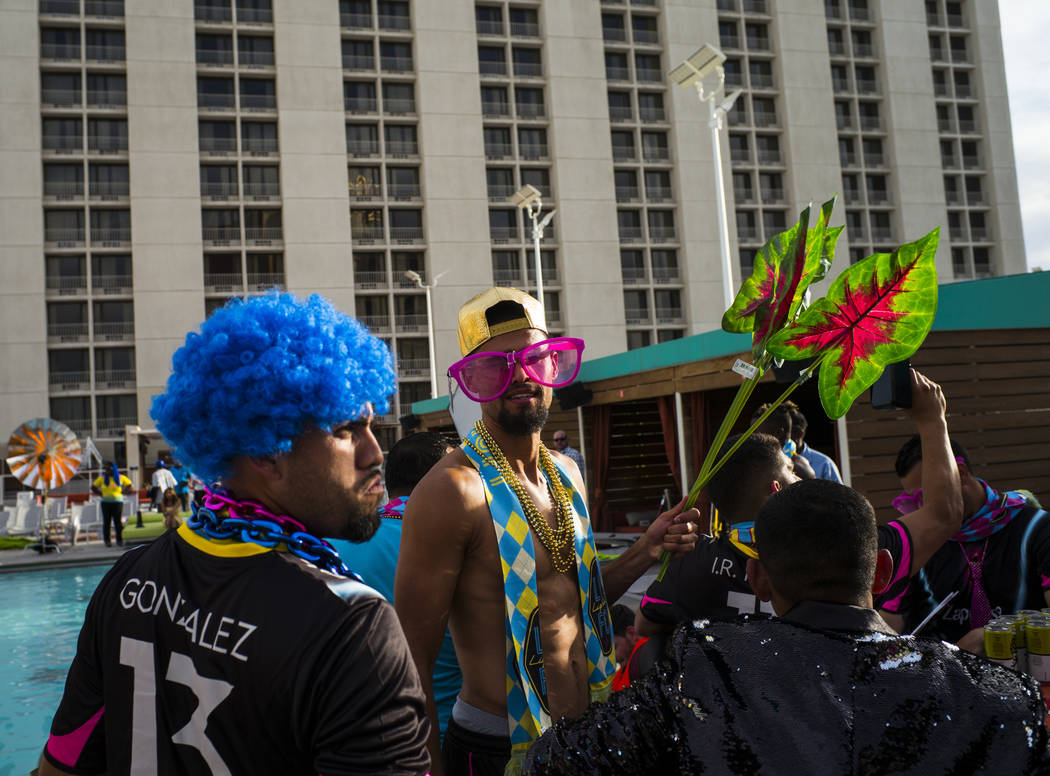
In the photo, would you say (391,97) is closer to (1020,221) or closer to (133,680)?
(1020,221)

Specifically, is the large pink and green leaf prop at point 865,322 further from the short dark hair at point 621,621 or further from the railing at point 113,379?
the railing at point 113,379

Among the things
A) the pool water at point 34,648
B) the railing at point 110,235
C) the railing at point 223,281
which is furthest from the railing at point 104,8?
the pool water at point 34,648

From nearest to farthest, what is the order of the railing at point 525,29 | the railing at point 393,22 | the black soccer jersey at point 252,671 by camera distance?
the black soccer jersey at point 252,671
the railing at point 393,22
the railing at point 525,29

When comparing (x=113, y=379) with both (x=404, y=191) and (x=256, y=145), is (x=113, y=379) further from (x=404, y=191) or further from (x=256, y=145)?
(x=404, y=191)

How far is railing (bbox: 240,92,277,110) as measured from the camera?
41906mm

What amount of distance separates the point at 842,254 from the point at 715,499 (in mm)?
46107

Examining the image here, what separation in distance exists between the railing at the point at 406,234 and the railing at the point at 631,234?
10949 mm

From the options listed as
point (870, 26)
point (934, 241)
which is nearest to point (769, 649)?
point (934, 241)

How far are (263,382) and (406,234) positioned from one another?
1688 inches

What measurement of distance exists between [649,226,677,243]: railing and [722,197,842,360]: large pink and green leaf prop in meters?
44.7

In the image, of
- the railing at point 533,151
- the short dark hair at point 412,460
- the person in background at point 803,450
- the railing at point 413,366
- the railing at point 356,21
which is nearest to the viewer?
the short dark hair at point 412,460

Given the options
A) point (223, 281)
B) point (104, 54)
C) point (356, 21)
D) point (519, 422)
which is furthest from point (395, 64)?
point (519, 422)

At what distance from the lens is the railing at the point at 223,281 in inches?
1625

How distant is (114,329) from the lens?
40.2m
